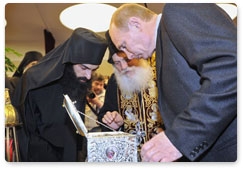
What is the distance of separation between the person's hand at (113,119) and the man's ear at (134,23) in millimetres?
371

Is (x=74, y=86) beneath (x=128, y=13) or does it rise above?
beneath

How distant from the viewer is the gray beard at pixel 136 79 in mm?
1249

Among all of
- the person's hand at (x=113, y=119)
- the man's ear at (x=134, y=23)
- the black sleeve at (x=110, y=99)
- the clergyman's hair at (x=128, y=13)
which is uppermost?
the clergyman's hair at (x=128, y=13)

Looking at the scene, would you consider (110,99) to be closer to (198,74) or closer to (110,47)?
(110,47)

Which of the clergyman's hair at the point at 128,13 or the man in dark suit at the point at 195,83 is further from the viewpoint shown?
the clergyman's hair at the point at 128,13

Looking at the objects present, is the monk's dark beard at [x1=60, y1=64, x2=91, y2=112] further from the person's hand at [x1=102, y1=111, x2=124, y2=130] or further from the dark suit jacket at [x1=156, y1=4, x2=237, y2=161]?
the dark suit jacket at [x1=156, y1=4, x2=237, y2=161]

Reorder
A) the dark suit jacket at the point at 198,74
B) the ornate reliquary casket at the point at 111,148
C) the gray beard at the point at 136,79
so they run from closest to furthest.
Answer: the dark suit jacket at the point at 198,74 < the ornate reliquary casket at the point at 111,148 < the gray beard at the point at 136,79

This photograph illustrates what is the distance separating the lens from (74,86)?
1.22m

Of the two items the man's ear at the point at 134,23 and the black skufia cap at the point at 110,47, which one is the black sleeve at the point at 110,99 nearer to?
the black skufia cap at the point at 110,47

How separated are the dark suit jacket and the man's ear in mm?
136

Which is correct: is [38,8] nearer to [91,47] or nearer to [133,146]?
[91,47]

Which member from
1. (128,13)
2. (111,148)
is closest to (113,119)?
(111,148)

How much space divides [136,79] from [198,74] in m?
0.60

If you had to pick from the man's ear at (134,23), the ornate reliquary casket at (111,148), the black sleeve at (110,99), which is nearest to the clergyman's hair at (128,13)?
the man's ear at (134,23)
